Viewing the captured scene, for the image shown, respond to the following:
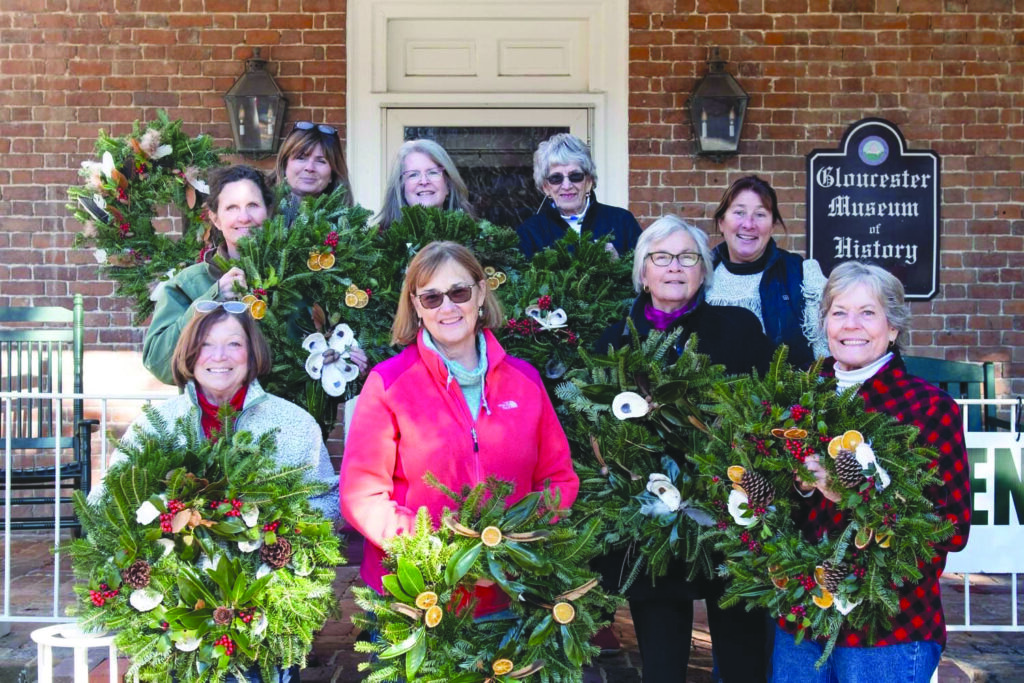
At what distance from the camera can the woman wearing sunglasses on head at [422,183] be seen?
394 centimetres

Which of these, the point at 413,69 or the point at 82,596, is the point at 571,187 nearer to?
the point at 82,596

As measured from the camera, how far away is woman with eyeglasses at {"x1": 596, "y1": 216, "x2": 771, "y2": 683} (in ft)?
10.7

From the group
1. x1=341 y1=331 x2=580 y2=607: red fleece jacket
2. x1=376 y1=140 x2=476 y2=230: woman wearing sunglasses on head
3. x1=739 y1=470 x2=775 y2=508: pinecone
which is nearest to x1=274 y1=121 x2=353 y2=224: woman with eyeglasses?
x1=376 y1=140 x2=476 y2=230: woman wearing sunglasses on head

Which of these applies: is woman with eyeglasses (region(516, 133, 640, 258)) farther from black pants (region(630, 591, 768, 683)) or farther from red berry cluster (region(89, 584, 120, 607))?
red berry cluster (region(89, 584, 120, 607))

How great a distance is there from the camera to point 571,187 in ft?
13.5

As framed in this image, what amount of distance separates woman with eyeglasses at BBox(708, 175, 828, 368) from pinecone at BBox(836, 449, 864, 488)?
100 centimetres

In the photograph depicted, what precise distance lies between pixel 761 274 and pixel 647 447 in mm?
968

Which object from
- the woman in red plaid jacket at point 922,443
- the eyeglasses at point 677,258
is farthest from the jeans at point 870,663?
the eyeglasses at point 677,258

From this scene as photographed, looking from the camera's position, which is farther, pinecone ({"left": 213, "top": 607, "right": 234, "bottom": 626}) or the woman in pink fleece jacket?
the woman in pink fleece jacket

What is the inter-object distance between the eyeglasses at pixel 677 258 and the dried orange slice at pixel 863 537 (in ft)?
3.36

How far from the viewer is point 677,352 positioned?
11.2 feet

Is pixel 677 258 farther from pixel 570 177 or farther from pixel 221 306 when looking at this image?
pixel 221 306

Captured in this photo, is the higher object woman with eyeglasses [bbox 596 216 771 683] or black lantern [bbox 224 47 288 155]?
black lantern [bbox 224 47 288 155]

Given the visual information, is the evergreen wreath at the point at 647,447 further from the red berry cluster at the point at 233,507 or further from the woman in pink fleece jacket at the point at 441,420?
the red berry cluster at the point at 233,507
